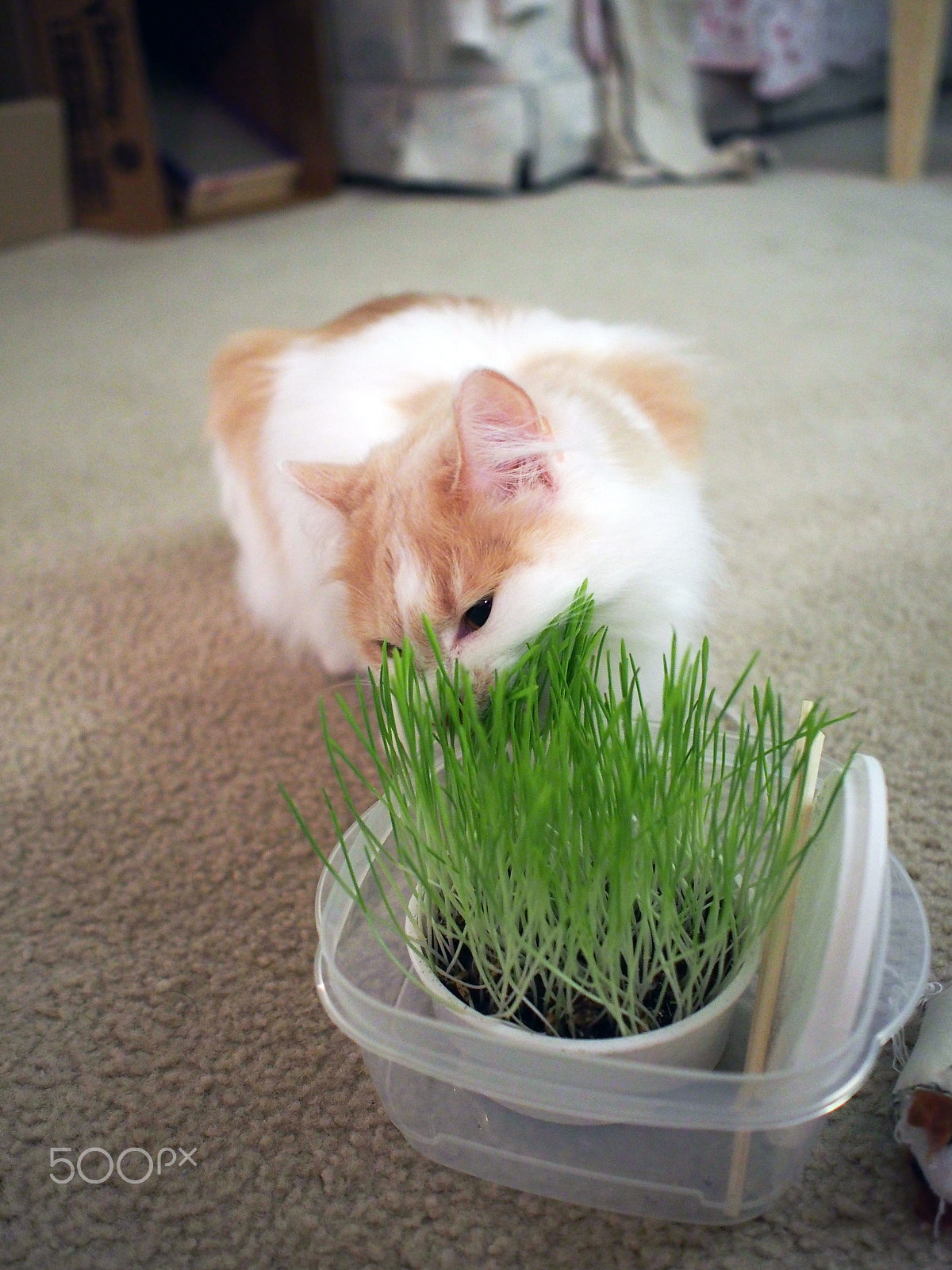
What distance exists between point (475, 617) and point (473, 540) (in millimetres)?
54

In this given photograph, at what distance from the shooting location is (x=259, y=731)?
3.60ft

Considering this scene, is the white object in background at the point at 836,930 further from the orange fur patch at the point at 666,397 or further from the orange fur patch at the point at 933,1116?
the orange fur patch at the point at 666,397

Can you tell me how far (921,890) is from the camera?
0.81 meters

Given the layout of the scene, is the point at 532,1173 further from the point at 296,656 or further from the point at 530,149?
the point at 530,149

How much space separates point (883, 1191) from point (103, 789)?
0.78 meters

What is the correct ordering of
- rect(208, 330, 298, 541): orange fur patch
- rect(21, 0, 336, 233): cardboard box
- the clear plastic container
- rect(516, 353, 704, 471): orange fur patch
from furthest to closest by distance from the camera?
rect(21, 0, 336, 233): cardboard box < rect(208, 330, 298, 541): orange fur patch < rect(516, 353, 704, 471): orange fur patch < the clear plastic container

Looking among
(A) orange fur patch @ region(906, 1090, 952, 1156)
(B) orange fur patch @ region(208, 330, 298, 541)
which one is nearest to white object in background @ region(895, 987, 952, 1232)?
(A) orange fur patch @ region(906, 1090, 952, 1156)

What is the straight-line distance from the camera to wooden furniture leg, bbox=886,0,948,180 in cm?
269

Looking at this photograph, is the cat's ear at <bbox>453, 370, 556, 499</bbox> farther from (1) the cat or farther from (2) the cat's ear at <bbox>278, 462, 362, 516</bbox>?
(2) the cat's ear at <bbox>278, 462, 362, 516</bbox>

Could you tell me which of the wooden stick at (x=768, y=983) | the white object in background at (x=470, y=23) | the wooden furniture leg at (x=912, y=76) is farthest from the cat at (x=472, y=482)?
the wooden furniture leg at (x=912, y=76)

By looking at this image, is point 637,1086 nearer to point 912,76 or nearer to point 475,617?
point 475,617

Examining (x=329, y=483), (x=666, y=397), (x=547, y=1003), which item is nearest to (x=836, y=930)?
(x=547, y=1003)

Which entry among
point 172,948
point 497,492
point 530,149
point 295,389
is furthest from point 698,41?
point 172,948

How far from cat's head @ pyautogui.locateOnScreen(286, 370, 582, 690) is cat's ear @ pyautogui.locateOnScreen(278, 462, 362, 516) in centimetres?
4
